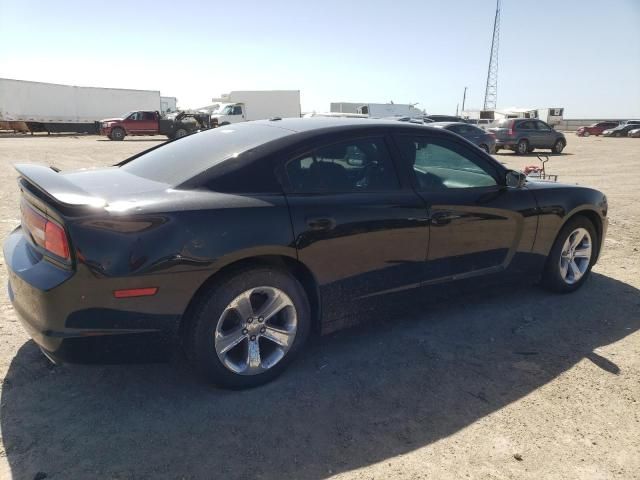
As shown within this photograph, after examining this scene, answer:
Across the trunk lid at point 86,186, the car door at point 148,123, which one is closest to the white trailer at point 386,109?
the car door at point 148,123

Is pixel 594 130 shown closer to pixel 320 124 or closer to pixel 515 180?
pixel 515 180

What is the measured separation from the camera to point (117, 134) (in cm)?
2831

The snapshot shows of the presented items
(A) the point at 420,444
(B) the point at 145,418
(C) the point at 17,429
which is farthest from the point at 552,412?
(C) the point at 17,429

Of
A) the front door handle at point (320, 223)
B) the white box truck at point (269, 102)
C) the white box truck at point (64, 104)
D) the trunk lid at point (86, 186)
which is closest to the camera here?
the trunk lid at point (86, 186)

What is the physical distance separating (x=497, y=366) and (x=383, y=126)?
→ 1.76 m

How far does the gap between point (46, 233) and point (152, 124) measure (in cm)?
2913

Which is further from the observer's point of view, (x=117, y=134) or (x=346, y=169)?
(x=117, y=134)

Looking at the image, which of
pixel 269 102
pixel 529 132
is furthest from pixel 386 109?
pixel 529 132

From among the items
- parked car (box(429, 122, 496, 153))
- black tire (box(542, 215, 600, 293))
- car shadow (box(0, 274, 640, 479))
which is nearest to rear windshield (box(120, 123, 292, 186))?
car shadow (box(0, 274, 640, 479))

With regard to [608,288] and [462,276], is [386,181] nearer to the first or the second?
[462,276]

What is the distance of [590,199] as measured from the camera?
171 inches

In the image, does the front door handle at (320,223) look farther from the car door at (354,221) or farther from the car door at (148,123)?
the car door at (148,123)

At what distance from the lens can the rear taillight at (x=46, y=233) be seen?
234 cm

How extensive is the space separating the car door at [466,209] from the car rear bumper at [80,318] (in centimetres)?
184
